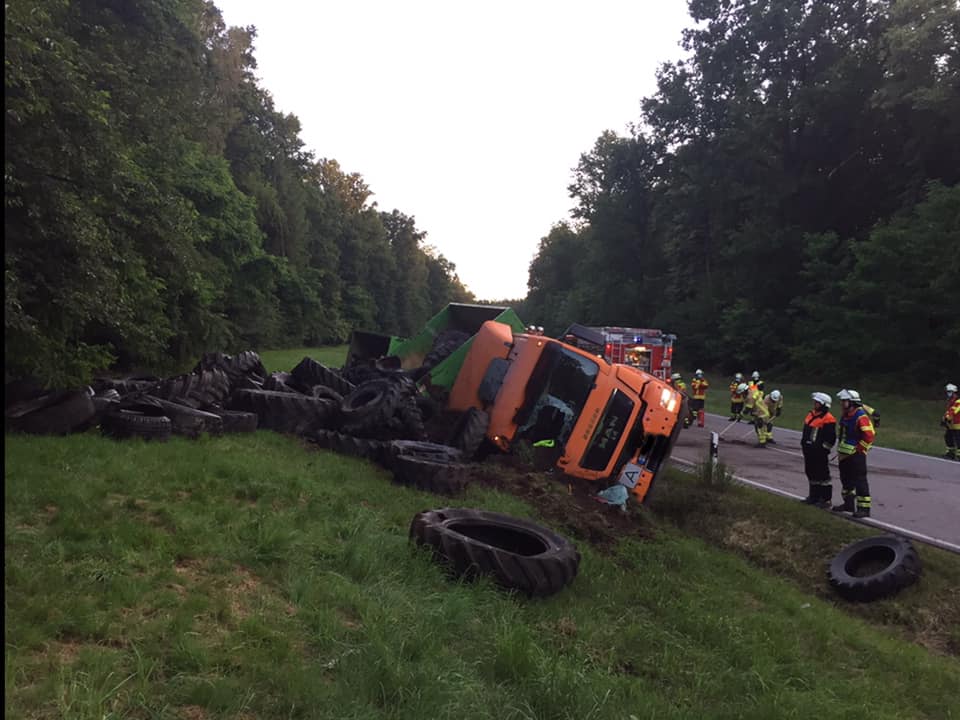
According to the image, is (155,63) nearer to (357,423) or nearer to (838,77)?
(357,423)

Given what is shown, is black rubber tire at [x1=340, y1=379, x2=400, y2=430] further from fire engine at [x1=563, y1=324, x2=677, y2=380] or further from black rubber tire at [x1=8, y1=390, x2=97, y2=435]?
fire engine at [x1=563, y1=324, x2=677, y2=380]

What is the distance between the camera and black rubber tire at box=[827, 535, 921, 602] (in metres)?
6.12

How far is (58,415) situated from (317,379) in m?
4.72

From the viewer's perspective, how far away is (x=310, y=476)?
7.11 meters

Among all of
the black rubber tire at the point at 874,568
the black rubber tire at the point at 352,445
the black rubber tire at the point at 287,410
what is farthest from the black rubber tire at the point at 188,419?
the black rubber tire at the point at 874,568

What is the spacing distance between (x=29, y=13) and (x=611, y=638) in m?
6.38

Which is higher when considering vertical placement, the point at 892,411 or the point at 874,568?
the point at 892,411

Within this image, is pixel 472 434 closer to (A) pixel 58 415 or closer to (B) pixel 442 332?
(A) pixel 58 415

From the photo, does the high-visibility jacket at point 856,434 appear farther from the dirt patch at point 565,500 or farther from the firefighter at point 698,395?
the firefighter at point 698,395

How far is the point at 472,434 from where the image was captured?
345 inches

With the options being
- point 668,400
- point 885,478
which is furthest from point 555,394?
point 885,478

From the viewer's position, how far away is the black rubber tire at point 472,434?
8680 mm

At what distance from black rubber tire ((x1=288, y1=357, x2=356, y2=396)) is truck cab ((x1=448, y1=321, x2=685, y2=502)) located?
3456 mm

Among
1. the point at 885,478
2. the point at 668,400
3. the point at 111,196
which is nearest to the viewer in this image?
the point at 111,196
